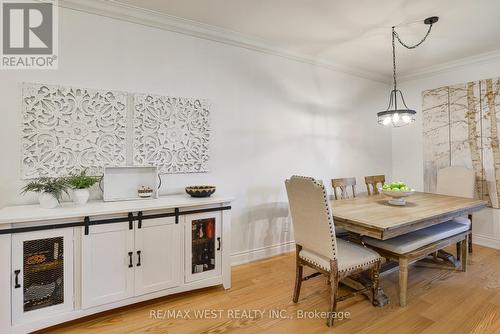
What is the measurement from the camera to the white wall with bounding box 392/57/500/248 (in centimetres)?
354

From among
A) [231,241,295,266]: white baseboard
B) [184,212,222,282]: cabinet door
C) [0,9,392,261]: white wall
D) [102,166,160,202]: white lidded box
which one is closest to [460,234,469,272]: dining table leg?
[0,9,392,261]: white wall

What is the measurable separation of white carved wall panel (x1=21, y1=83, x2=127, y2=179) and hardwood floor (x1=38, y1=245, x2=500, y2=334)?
4.09ft

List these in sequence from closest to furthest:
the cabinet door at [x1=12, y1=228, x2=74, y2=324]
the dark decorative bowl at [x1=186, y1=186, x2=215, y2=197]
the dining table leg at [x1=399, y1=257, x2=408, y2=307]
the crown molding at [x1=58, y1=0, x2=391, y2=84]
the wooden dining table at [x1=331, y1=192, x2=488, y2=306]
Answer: the cabinet door at [x1=12, y1=228, x2=74, y2=324] → the wooden dining table at [x1=331, y1=192, x2=488, y2=306] → the dining table leg at [x1=399, y1=257, x2=408, y2=307] → the crown molding at [x1=58, y1=0, x2=391, y2=84] → the dark decorative bowl at [x1=186, y1=186, x2=215, y2=197]

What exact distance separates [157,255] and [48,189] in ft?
3.11

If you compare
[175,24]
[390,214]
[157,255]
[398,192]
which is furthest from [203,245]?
[175,24]

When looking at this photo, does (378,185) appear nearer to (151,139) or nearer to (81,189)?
(151,139)

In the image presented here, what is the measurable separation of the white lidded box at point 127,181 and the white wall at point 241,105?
0.65 ft

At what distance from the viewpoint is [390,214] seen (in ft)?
7.42

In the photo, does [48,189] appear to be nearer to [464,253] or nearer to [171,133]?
[171,133]

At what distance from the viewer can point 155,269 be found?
212cm

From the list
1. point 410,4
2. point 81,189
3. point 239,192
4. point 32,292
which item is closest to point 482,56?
point 410,4

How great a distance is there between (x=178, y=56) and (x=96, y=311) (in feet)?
7.75

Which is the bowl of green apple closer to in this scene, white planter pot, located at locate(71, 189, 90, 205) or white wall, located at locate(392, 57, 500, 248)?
white wall, located at locate(392, 57, 500, 248)

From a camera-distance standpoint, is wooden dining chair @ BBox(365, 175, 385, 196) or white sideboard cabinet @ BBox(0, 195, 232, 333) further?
wooden dining chair @ BBox(365, 175, 385, 196)
